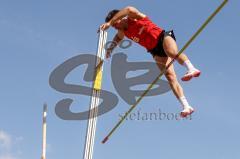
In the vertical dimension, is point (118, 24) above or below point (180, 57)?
above

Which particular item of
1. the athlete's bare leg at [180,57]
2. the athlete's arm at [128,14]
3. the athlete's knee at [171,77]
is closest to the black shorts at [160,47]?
the athlete's bare leg at [180,57]

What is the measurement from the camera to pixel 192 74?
734 cm

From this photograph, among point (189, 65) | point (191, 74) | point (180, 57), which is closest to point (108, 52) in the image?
point (180, 57)

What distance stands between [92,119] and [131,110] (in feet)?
2.26

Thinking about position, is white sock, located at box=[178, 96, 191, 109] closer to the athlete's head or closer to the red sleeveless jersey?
the red sleeveless jersey

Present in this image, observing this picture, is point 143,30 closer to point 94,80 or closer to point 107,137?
point 94,80

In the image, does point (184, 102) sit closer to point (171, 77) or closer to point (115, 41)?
point (171, 77)

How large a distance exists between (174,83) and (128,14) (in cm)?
130

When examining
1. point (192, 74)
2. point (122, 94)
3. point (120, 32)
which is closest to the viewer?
point (192, 74)

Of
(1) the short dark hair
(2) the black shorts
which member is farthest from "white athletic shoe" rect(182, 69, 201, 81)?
(1) the short dark hair

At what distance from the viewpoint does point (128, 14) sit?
8.06 m

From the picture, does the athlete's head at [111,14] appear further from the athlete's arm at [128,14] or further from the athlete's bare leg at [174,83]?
the athlete's bare leg at [174,83]

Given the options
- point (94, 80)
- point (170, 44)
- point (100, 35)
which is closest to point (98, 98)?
point (94, 80)

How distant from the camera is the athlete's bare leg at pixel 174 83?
7.76 m
